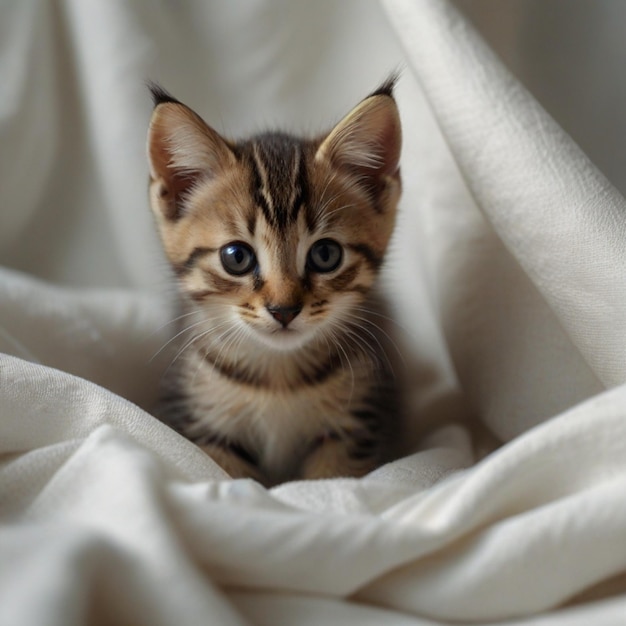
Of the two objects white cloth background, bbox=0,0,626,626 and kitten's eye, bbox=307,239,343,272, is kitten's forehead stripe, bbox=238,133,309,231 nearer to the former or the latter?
kitten's eye, bbox=307,239,343,272

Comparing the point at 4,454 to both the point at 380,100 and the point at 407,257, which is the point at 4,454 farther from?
the point at 407,257

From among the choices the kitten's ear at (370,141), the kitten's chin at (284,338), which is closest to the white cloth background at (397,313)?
the kitten's ear at (370,141)

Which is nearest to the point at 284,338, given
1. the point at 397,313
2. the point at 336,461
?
the point at 336,461

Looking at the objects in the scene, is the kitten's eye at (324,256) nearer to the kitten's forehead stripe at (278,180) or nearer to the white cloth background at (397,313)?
the kitten's forehead stripe at (278,180)

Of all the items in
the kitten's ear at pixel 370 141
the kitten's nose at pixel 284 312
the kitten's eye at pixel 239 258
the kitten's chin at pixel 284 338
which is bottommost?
the kitten's chin at pixel 284 338

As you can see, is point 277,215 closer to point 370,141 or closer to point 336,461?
point 370,141

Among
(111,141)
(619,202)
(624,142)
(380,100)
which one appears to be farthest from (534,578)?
(111,141)

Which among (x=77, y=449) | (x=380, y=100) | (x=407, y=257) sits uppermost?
(x=380, y=100)
